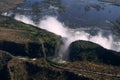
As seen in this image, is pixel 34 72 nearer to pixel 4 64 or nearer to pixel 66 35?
pixel 4 64

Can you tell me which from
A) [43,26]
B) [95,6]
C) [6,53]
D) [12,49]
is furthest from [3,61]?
[95,6]

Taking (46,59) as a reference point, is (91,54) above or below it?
above

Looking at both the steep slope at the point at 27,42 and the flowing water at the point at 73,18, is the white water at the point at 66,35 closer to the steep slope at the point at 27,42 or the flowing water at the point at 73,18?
the flowing water at the point at 73,18

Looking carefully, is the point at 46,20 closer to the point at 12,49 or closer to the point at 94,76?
the point at 12,49

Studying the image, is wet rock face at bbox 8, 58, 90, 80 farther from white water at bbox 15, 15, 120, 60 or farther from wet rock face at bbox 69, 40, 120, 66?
white water at bbox 15, 15, 120, 60

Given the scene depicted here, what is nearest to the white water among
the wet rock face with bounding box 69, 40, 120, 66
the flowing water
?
the flowing water

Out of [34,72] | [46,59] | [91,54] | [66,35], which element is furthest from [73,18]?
[34,72]
